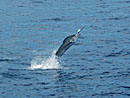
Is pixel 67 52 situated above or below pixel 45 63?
above

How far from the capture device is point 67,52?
42.0 metres

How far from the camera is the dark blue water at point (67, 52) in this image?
33.8 metres

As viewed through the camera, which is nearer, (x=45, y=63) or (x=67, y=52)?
(x=45, y=63)

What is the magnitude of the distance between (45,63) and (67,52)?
10.4 ft

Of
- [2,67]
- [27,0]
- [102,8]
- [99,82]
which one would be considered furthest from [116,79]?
[27,0]

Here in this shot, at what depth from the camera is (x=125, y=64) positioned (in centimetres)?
3806

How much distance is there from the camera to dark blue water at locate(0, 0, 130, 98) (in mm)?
33812

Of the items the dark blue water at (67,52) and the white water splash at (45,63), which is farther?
the white water splash at (45,63)

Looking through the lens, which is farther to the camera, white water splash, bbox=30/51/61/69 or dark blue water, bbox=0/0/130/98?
white water splash, bbox=30/51/61/69

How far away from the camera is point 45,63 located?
129 ft

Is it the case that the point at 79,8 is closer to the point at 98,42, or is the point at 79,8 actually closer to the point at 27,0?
the point at 27,0

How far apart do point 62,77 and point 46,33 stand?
12.5 meters

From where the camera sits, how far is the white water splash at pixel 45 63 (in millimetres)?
38331

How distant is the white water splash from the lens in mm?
38331
